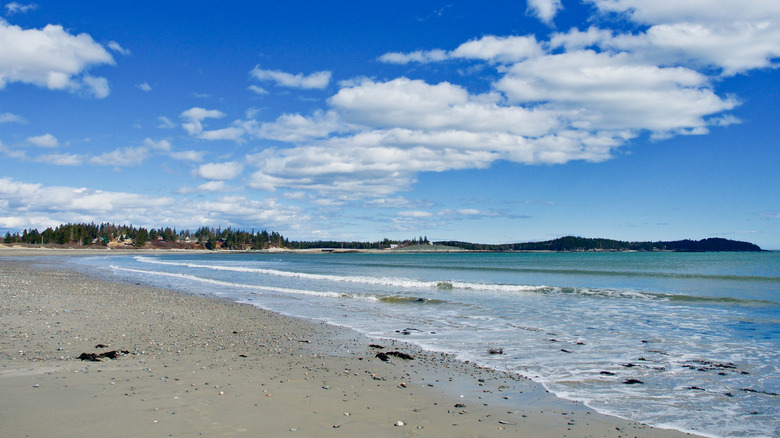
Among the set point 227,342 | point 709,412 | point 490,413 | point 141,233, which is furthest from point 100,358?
point 141,233

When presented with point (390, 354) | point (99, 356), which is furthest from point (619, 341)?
point (99, 356)

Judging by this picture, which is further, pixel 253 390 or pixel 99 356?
pixel 99 356

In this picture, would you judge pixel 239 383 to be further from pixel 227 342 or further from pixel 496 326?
pixel 496 326

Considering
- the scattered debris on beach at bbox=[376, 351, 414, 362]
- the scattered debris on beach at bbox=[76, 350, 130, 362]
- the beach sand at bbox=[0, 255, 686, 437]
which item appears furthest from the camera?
the scattered debris on beach at bbox=[376, 351, 414, 362]

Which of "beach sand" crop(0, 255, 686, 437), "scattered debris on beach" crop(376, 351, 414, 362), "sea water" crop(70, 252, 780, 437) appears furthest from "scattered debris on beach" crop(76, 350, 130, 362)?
"sea water" crop(70, 252, 780, 437)

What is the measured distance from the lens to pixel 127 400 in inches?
258

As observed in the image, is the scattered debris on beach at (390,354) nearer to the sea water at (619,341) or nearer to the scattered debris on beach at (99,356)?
the sea water at (619,341)

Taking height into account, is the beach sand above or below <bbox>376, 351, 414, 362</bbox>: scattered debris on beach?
above

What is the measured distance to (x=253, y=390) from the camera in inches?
289

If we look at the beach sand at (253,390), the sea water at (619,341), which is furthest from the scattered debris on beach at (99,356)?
the sea water at (619,341)

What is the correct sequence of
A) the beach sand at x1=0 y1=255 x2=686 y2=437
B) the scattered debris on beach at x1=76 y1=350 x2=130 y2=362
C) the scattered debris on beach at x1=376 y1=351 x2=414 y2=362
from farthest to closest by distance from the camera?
the scattered debris on beach at x1=376 y1=351 x2=414 y2=362 < the scattered debris on beach at x1=76 y1=350 x2=130 y2=362 < the beach sand at x1=0 y1=255 x2=686 y2=437

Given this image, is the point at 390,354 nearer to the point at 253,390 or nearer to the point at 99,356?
the point at 253,390

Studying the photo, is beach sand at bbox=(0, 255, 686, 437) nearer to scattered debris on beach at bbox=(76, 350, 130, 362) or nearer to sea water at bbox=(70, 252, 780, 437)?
scattered debris on beach at bbox=(76, 350, 130, 362)

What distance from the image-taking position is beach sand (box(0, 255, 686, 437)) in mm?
5797
